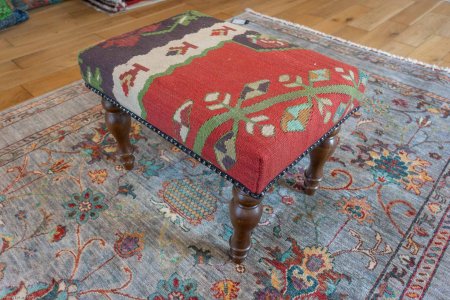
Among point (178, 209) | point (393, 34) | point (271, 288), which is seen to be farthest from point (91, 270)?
point (393, 34)

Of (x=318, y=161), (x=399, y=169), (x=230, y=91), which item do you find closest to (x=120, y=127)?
(x=230, y=91)

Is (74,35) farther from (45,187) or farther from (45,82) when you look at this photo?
(45,187)

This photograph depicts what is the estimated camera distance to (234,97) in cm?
72

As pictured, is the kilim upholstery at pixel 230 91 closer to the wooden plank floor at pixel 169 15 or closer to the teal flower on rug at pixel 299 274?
the teal flower on rug at pixel 299 274

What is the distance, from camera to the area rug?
0.81 m

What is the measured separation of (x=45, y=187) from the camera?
104cm

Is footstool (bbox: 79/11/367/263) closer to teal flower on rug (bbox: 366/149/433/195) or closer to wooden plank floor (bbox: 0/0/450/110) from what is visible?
teal flower on rug (bbox: 366/149/433/195)

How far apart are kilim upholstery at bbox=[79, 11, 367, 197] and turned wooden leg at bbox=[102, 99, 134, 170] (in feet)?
0.15

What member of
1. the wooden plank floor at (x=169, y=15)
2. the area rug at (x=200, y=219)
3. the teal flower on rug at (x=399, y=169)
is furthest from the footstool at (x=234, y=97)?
the wooden plank floor at (x=169, y=15)

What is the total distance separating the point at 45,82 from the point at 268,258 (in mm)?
1190

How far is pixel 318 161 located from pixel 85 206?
64 centimetres

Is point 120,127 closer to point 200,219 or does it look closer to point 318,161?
point 200,219

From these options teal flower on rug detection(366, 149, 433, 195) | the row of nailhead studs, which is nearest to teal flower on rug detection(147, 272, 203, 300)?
the row of nailhead studs

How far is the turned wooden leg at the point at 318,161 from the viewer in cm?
88
